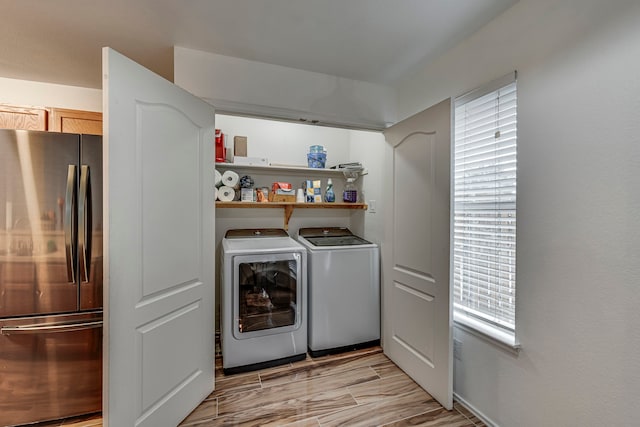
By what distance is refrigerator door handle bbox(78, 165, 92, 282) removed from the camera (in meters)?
1.60

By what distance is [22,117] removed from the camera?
7.42ft

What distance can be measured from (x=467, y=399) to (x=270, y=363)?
1433mm

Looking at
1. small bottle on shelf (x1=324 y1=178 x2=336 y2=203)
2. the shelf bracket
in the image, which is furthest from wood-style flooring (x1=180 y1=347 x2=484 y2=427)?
small bottle on shelf (x1=324 y1=178 x2=336 y2=203)

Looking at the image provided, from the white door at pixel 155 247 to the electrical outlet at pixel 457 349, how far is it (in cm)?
166

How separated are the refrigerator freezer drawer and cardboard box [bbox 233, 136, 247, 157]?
1.72m

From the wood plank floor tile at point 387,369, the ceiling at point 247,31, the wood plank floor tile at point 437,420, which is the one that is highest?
the ceiling at point 247,31

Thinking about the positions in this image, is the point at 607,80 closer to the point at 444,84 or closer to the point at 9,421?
the point at 444,84

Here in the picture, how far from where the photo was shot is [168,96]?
1533mm

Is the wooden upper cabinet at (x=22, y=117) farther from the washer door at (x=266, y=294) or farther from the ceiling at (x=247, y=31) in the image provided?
the washer door at (x=266, y=294)

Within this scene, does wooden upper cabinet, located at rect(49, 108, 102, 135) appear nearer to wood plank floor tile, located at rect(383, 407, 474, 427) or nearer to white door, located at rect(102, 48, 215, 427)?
white door, located at rect(102, 48, 215, 427)

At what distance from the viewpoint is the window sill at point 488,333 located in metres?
1.46

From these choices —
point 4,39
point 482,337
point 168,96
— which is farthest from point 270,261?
point 4,39

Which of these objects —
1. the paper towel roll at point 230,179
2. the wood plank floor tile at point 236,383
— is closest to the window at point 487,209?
the wood plank floor tile at point 236,383

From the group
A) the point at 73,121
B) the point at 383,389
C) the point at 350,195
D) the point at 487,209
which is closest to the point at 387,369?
the point at 383,389
